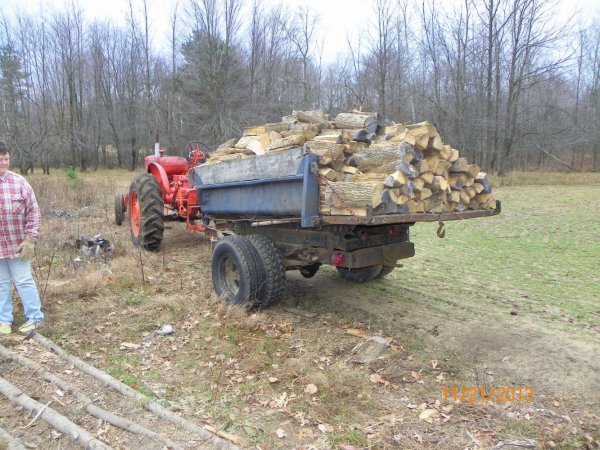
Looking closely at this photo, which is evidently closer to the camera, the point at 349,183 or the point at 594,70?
the point at 349,183

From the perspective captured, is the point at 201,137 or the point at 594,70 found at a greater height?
the point at 594,70

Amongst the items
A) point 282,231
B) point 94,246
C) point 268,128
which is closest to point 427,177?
point 282,231

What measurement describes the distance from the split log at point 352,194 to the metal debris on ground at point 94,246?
185 inches

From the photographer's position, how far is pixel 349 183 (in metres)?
4.08

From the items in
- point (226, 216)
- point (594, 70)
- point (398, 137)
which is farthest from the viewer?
point (594, 70)

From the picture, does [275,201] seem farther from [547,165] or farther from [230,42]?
[547,165]

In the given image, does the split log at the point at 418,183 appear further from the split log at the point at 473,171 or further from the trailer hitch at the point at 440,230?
the split log at the point at 473,171

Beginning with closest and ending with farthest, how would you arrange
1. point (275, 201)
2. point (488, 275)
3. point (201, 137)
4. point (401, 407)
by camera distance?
point (401, 407) → point (275, 201) → point (488, 275) → point (201, 137)

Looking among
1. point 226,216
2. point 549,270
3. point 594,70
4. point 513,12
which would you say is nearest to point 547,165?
point 594,70

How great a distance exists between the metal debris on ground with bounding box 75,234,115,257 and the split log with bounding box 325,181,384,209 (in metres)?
4.71

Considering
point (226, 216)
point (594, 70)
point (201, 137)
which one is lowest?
point (226, 216)

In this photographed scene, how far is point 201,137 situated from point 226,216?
2385 cm

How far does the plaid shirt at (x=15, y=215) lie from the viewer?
14.2ft

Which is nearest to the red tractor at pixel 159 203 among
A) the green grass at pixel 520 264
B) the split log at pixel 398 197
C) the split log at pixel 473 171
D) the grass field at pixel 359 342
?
the grass field at pixel 359 342
